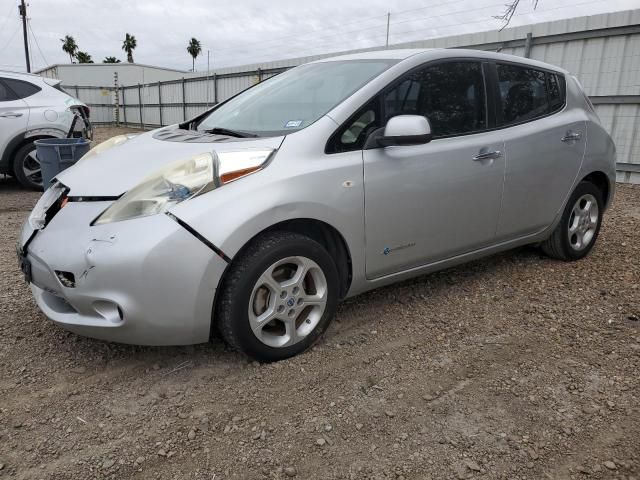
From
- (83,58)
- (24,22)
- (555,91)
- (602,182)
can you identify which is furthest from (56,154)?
(83,58)

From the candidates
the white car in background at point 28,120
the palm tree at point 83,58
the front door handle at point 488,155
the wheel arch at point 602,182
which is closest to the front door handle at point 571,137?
the wheel arch at point 602,182

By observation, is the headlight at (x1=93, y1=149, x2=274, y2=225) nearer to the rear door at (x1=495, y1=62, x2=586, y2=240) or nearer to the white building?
the rear door at (x1=495, y1=62, x2=586, y2=240)

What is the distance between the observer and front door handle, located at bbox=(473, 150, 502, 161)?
A: 3.22 meters

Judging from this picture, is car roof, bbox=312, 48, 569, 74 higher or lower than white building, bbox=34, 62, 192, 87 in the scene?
higher

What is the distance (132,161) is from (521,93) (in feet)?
8.81

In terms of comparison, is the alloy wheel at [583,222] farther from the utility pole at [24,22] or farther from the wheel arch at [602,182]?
the utility pole at [24,22]

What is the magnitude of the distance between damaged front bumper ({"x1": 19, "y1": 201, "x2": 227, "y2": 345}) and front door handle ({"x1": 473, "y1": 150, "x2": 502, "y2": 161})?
1809 mm

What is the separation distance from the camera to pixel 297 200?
97.9 inches

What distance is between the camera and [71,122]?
7.36 m

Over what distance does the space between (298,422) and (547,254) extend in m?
2.93

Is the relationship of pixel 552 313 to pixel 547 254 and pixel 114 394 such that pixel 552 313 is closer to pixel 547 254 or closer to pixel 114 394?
pixel 547 254

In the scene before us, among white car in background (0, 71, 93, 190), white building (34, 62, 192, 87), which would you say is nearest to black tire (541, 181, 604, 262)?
white car in background (0, 71, 93, 190)

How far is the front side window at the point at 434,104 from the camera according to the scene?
2.78 m

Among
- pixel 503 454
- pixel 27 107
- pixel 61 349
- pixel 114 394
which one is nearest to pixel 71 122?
pixel 27 107
